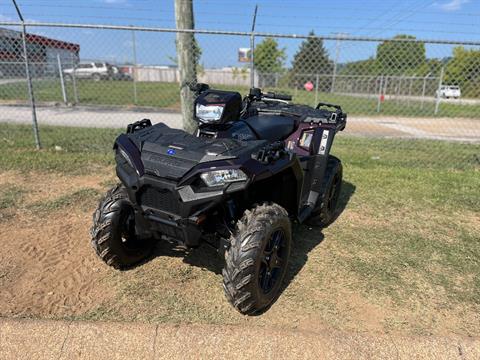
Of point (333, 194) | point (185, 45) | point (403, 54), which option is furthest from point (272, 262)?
point (403, 54)

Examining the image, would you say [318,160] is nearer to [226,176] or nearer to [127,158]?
[226,176]

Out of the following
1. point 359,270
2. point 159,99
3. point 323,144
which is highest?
point 323,144

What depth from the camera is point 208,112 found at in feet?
9.46

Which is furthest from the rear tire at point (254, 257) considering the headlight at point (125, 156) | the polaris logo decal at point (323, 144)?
the polaris logo decal at point (323, 144)

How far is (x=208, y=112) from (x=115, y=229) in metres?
1.15

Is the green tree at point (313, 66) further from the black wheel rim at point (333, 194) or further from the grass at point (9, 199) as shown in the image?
the grass at point (9, 199)

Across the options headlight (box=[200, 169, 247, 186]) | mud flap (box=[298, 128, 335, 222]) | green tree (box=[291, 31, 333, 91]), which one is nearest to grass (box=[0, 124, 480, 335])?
mud flap (box=[298, 128, 335, 222])

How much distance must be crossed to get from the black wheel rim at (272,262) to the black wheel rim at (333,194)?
56.5 inches

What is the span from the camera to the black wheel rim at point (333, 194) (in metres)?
4.35

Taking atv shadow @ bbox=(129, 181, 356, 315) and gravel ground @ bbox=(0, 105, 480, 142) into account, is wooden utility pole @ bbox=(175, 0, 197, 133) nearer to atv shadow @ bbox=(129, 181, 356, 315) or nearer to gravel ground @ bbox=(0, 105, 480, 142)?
atv shadow @ bbox=(129, 181, 356, 315)

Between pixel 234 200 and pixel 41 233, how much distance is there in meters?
2.22

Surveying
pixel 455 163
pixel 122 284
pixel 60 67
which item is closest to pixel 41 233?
pixel 122 284

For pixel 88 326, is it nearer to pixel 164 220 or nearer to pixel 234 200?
pixel 164 220

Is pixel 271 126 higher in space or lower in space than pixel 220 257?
higher
